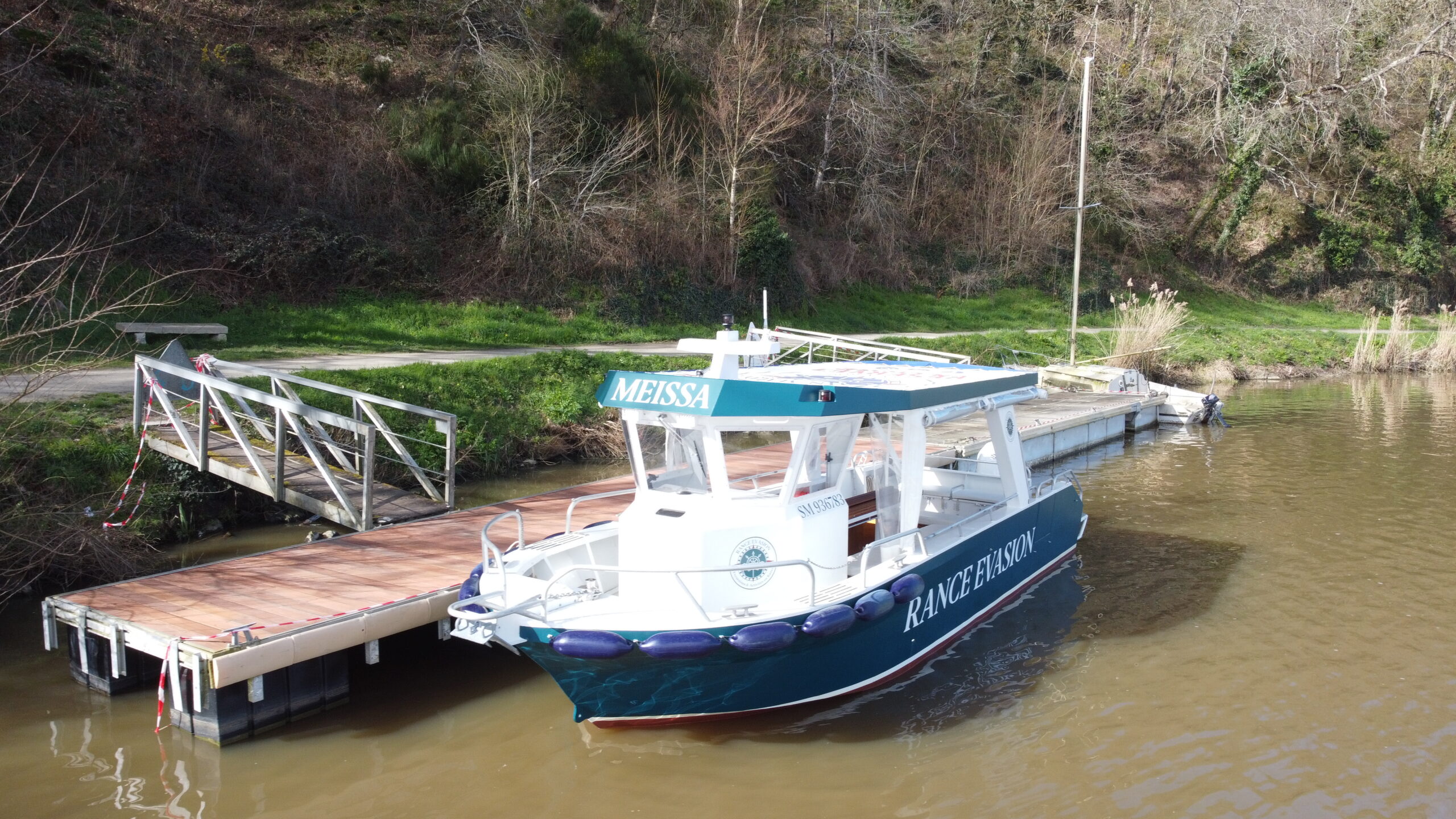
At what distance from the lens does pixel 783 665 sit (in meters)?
7.45

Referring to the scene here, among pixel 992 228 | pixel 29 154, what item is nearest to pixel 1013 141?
pixel 992 228

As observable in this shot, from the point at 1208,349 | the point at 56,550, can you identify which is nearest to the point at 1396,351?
the point at 1208,349

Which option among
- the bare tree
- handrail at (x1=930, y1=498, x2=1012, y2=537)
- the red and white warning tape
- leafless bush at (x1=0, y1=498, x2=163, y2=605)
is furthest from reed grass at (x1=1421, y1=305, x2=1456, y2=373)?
leafless bush at (x1=0, y1=498, x2=163, y2=605)

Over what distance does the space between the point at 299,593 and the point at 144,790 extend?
76.8 inches

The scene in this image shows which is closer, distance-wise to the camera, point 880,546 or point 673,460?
point 673,460

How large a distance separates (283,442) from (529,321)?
12640 millimetres

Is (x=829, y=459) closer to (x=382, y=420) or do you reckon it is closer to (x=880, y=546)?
Result: (x=880, y=546)

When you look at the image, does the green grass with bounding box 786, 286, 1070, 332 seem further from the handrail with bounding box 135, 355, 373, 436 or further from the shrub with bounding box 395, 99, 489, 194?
the handrail with bounding box 135, 355, 373, 436

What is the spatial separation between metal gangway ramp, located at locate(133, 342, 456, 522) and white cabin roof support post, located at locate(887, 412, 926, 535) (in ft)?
18.3

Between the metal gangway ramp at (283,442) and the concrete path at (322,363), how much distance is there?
127 cm

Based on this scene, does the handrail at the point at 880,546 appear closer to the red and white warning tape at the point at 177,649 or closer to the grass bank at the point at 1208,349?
the red and white warning tape at the point at 177,649

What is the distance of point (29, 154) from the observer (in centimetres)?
1983

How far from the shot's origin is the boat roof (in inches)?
300

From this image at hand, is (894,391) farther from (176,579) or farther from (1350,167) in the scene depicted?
(1350,167)
